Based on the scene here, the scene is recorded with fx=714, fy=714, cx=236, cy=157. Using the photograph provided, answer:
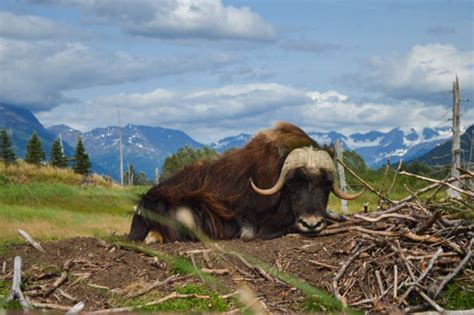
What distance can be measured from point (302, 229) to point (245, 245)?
785 mm

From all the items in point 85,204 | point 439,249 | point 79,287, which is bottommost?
point 85,204

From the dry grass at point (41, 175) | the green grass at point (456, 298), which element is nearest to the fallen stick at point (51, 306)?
the green grass at point (456, 298)

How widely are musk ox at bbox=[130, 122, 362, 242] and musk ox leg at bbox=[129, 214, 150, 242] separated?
0.01 m

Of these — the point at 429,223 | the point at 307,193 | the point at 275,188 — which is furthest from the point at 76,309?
the point at 307,193

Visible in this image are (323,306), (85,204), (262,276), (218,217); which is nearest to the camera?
(323,306)

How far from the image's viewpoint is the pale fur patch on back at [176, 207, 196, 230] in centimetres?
878

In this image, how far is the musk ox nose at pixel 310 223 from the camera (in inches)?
319

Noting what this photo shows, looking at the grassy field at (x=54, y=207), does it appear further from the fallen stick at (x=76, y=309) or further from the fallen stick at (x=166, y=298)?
the fallen stick at (x=166, y=298)

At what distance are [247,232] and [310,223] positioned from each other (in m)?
0.95

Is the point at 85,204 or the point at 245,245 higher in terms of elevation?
the point at 245,245

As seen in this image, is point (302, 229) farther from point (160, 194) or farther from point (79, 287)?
point (79, 287)

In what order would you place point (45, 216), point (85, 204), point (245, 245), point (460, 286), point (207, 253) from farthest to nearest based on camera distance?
point (85, 204) < point (45, 216) < point (245, 245) < point (207, 253) < point (460, 286)

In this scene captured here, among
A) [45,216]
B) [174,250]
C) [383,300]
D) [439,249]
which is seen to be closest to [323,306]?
[383,300]

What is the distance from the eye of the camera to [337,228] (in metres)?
7.97
